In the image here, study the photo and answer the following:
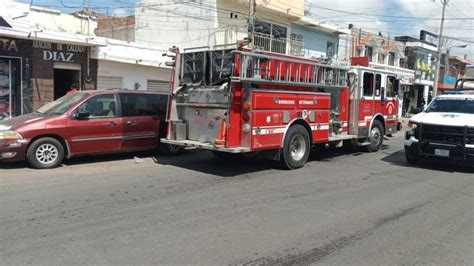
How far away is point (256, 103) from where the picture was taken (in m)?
9.44

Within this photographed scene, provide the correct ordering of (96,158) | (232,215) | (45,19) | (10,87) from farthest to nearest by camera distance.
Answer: (45,19) → (10,87) → (96,158) → (232,215)

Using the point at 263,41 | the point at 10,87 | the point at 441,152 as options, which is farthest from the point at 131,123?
the point at 263,41

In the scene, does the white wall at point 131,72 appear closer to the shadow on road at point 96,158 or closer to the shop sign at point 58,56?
the shop sign at point 58,56

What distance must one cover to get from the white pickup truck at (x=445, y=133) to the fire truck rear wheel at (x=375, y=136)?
1887 mm

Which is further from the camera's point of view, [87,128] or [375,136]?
[375,136]

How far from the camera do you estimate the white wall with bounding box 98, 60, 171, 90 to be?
18594mm

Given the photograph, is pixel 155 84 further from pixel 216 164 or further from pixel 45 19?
pixel 216 164

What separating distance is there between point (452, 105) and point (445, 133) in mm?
1590

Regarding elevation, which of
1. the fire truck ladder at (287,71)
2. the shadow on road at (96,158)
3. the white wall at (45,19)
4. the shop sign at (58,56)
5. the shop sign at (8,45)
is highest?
the white wall at (45,19)

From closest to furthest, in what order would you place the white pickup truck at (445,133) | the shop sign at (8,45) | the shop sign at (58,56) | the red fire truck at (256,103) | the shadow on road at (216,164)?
1. the red fire truck at (256,103)
2. the shadow on road at (216,164)
3. the white pickup truck at (445,133)
4. the shop sign at (8,45)
5. the shop sign at (58,56)

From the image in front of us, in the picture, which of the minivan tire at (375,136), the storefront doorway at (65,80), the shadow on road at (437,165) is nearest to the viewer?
the shadow on road at (437,165)

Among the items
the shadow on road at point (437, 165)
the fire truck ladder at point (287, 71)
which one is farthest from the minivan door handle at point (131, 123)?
the shadow on road at point (437, 165)

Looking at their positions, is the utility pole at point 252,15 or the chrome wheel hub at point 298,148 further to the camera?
the utility pole at point 252,15

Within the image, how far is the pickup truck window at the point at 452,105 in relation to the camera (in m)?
11.6
